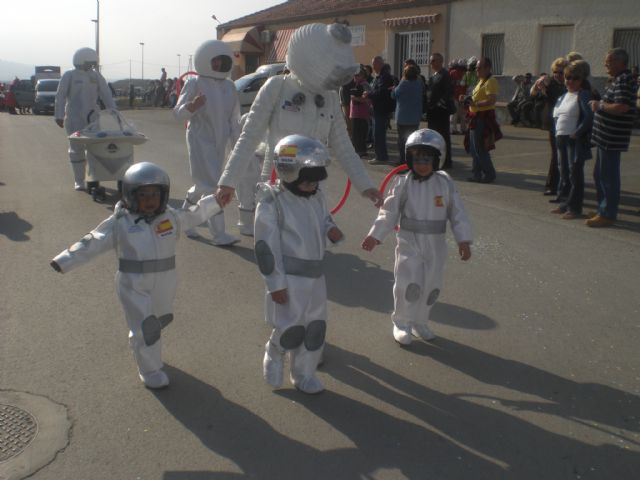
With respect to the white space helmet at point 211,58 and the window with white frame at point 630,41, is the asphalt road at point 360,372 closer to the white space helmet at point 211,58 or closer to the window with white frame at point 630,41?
the white space helmet at point 211,58

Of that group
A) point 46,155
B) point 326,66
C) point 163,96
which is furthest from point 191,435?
point 163,96

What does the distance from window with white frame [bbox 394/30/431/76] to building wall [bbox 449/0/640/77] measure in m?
1.25

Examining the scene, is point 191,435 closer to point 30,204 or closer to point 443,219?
point 443,219

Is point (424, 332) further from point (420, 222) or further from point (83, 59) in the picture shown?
point (83, 59)

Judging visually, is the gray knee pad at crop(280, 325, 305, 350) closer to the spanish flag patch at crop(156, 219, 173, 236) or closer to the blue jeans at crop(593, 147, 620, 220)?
the spanish flag patch at crop(156, 219, 173, 236)

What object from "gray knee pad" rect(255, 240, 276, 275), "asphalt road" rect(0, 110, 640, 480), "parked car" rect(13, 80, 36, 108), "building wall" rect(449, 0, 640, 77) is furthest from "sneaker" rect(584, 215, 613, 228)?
"parked car" rect(13, 80, 36, 108)

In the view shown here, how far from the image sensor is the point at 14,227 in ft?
26.9

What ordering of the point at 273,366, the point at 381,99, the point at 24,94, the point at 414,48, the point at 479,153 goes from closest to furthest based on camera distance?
the point at 273,366
the point at 479,153
the point at 381,99
the point at 414,48
the point at 24,94

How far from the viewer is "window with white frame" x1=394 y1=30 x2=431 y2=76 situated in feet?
81.9

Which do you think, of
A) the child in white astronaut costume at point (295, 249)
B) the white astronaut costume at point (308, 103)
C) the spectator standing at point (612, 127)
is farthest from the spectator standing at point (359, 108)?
the child in white astronaut costume at point (295, 249)

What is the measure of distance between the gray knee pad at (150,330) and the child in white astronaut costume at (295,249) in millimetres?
635

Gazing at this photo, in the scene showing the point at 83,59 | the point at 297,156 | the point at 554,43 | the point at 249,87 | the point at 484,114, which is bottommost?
the point at 297,156

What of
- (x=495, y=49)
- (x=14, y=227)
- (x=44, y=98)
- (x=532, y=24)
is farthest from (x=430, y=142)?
(x=44, y=98)

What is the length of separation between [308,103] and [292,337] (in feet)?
6.40
